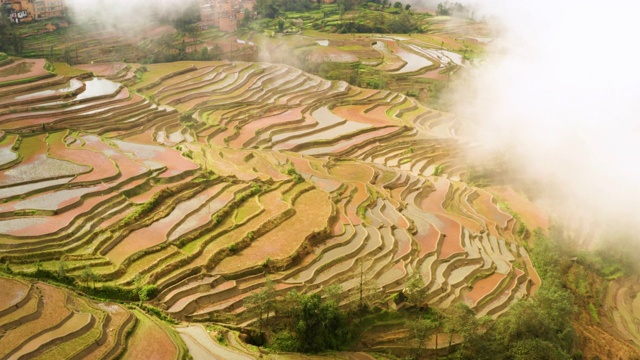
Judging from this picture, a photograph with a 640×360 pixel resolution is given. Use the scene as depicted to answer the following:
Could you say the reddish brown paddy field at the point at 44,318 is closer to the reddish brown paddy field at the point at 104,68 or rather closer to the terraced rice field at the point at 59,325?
the terraced rice field at the point at 59,325

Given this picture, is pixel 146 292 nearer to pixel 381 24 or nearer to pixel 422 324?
pixel 422 324

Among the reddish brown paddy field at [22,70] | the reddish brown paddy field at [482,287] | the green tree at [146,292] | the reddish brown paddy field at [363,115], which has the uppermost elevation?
the reddish brown paddy field at [22,70]

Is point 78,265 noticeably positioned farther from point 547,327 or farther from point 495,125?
point 495,125

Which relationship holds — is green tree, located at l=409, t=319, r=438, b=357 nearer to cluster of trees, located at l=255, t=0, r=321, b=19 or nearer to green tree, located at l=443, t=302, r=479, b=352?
green tree, located at l=443, t=302, r=479, b=352

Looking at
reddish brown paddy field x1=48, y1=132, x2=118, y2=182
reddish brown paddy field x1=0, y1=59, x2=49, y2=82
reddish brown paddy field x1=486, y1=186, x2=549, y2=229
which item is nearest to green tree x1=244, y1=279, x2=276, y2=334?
reddish brown paddy field x1=48, y1=132, x2=118, y2=182

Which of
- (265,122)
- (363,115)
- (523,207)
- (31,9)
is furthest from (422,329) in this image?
(31,9)

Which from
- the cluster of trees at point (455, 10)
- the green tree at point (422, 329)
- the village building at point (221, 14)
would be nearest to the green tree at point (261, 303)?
the green tree at point (422, 329)
